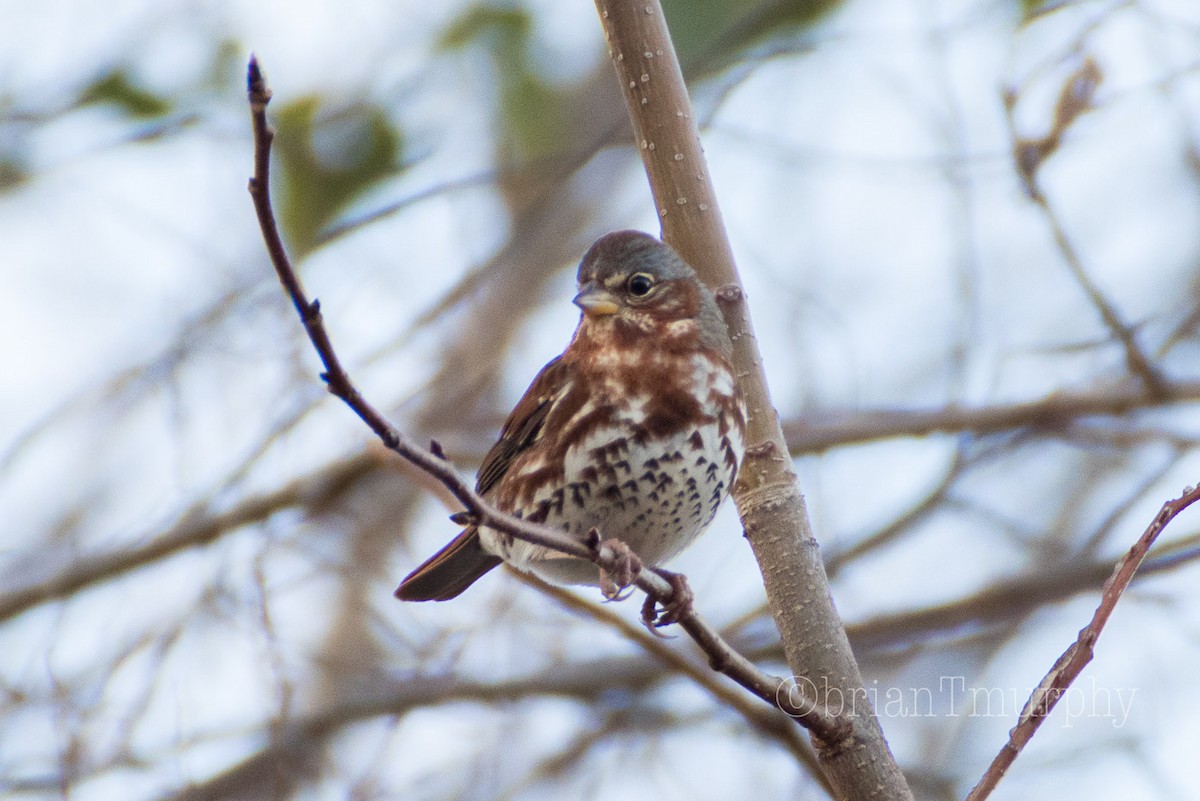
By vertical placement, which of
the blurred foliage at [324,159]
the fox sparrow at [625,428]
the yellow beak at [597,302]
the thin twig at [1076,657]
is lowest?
the thin twig at [1076,657]

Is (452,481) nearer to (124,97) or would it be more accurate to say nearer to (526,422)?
(526,422)

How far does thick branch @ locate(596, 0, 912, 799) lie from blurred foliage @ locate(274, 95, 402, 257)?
396cm

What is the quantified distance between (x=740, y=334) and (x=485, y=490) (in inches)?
46.1

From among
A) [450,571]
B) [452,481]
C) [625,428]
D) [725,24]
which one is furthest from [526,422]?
[725,24]

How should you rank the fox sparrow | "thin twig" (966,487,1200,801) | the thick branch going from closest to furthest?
"thin twig" (966,487,1200,801)
the thick branch
the fox sparrow

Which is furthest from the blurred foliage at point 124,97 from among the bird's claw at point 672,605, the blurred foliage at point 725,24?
the bird's claw at point 672,605

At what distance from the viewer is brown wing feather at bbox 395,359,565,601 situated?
421 cm

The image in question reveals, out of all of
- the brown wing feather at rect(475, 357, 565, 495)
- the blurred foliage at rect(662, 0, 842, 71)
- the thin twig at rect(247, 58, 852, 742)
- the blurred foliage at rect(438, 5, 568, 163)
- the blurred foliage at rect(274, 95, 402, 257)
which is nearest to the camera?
the thin twig at rect(247, 58, 852, 742)

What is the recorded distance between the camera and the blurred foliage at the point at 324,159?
7.49m

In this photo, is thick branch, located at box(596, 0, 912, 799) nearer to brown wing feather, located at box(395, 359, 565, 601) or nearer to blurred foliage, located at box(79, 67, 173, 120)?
brown wing feather, located at box(395, 359, 565, 601)

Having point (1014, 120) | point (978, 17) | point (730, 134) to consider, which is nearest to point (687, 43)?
point (730, 134)

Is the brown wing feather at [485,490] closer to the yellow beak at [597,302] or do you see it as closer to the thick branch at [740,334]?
the yellow beak at [597,302]

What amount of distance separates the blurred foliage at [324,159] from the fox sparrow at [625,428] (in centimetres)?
346

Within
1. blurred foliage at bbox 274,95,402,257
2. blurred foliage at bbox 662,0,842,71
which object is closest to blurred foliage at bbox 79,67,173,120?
blurred foliage at bbox 274,95,402,257
